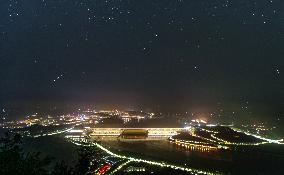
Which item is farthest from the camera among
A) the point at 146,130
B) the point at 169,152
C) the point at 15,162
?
the point at 146,130

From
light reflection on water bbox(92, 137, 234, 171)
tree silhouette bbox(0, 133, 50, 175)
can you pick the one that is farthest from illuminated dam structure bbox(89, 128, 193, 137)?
tree silhouette bbox(0, 133, 50, 175)

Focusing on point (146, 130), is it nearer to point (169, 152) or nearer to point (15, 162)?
point (169, 152)

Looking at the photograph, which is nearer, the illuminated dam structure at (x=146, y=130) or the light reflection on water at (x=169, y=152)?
the light reflection on water at (x=169, y=152)

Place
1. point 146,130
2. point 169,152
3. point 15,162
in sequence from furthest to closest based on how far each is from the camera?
point 146,130
point 169,152
point 15,162

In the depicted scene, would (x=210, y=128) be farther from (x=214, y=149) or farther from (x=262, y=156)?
(x=262, y=156)

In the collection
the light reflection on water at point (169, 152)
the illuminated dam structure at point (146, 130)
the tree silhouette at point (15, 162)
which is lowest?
the light reflection on water at point (169, 152)

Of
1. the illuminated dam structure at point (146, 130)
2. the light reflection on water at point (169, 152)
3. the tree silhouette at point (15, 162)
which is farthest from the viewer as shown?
the illuminated dam structure at point (146, 130)

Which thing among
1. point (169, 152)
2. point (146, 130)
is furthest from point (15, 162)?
point (146, 130)

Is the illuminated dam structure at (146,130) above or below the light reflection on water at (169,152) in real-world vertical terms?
above

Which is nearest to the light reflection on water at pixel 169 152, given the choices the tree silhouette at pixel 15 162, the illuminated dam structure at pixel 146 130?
the illuminated dam structure at pixel 146 130

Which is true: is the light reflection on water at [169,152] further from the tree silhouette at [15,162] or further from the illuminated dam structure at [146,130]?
the tree silhouette at [15,162]

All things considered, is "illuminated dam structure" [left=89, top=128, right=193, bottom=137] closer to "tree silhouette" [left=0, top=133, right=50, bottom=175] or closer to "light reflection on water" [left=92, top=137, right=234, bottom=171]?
"light reflection on water" [left=92, top=137, right=234, bottom=171]
